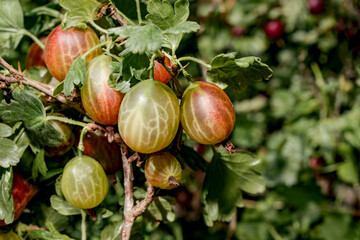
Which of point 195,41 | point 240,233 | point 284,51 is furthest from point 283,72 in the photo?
point 195,41

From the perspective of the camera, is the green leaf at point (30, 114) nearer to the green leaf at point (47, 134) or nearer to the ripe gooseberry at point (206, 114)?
the green leaf at point (47, 134)

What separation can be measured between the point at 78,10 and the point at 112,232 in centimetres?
35

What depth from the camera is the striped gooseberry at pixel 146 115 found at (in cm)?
40

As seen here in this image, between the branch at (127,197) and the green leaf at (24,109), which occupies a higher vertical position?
the green leaf at (24,109)

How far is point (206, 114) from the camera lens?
42 cm

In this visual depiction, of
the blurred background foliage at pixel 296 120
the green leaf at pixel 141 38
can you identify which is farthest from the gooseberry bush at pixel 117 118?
the blurred background foliage at pixel 296 120

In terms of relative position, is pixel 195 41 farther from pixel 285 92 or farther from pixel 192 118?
pixel 285 92

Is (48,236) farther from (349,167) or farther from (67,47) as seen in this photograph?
(349,167)

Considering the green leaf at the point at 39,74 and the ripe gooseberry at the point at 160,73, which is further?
the green leaf at the point at 39,74

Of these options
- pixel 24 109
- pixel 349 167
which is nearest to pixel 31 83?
pixel 24 109

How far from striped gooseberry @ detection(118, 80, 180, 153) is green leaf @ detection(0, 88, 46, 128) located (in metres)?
0.15

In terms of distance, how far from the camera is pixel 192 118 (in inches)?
16.9

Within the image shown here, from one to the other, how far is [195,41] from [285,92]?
0.90 metres

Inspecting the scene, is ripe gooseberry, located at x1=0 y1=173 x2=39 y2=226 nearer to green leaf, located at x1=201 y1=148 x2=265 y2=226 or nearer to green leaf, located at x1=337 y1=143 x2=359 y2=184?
green leaf, located at x1=201 y1=148 x2=265 y2=226
